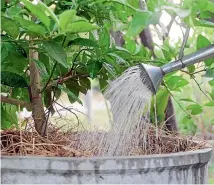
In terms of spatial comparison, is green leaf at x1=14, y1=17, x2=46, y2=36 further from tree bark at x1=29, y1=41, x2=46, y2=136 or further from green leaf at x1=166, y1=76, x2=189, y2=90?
green leaf at x1=166, y1=76, x2=189, y2=90

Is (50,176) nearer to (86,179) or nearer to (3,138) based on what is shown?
(86,179)

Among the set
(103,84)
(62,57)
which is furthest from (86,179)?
(103,84)

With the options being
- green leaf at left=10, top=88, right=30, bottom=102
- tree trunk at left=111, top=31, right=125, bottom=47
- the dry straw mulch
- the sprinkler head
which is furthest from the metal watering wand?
tree trunk at left=111, top=31, right=125, bottom=47

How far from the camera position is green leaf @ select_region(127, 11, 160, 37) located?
0.49 meters

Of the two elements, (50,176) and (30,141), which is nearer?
(50,176)

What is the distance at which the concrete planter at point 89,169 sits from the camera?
0.52 meters

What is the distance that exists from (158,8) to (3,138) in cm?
29

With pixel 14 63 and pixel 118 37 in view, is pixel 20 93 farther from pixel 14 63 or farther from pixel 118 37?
pixel 118 37

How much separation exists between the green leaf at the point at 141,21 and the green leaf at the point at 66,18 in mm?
69

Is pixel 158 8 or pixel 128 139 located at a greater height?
pixel 158 8

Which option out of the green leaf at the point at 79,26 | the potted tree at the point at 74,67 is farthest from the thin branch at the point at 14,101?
the green leaf at the point at 79,26

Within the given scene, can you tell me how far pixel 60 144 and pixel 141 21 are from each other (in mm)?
247

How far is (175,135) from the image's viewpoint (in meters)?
0.79

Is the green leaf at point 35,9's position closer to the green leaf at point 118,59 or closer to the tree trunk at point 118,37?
the green leaf at point 118,59
